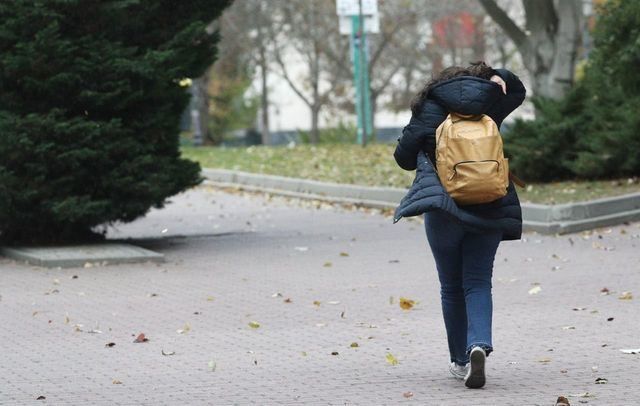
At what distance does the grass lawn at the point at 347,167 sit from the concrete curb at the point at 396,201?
1.54 ft

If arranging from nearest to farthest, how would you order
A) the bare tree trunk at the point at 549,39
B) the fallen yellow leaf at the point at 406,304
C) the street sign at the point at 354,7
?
the fallen yellow leaf at the point at 406,304 → the bare tree trunk at the point at 549,39 → the street sign at the point at 354,7

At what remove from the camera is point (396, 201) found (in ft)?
66.1

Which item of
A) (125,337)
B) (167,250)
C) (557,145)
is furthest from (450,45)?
(125,337)

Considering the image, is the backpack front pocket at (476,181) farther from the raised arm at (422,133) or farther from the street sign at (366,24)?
the street sign at (366,24)

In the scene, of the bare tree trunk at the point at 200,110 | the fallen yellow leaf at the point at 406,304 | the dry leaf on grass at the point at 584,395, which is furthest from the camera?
the bare tree trunk at the point at 200,110

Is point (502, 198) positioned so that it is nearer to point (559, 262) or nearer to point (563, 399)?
point (563, 399)

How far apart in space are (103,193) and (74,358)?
607cm

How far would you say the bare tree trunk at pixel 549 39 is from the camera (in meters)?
23.0

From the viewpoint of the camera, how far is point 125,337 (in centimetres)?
979

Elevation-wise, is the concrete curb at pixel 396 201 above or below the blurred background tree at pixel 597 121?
below

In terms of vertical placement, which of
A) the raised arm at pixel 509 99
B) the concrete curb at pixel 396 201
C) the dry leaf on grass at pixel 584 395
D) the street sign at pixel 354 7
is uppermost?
the street sign at pixel 354 7

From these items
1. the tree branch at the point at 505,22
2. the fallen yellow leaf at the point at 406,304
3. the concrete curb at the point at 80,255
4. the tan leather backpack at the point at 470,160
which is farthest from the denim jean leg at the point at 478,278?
the tree branch at the point at 505,22

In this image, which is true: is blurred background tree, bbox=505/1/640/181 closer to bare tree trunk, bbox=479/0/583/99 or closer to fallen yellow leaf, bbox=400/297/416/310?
bare tree trunk, bbox=479/0/583/99

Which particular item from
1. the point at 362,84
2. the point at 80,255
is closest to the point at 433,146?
the point at 80,255
